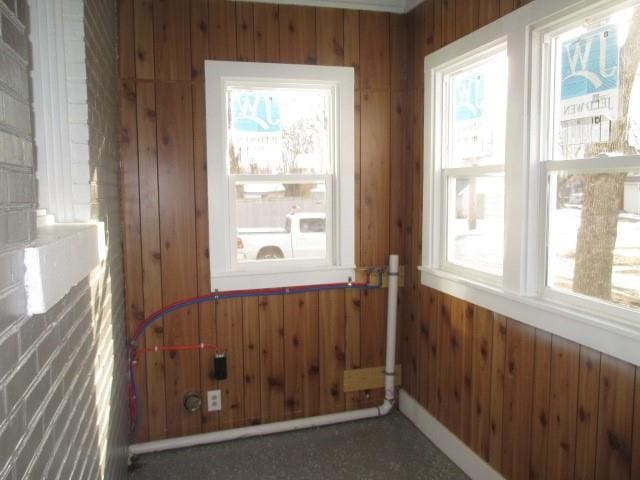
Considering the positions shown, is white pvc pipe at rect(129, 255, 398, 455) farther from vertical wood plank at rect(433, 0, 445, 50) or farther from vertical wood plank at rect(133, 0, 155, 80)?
vertical wood plank at rect(133, 0, 155, 80)

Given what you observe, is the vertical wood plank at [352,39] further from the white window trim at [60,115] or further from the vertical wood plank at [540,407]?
the vertical wood plank at [540,407]

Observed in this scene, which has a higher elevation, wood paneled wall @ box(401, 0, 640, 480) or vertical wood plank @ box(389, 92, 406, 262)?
vertical wood plank @ box(389, 92, 406, 262)

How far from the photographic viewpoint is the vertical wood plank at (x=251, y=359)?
3.05 m

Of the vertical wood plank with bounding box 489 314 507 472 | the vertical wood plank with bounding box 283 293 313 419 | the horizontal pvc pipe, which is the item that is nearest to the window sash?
the vertical wood plank with bounding box 489 314 507 472

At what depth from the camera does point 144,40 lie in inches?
109

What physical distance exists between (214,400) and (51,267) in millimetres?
2259

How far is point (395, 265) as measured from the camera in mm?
3164

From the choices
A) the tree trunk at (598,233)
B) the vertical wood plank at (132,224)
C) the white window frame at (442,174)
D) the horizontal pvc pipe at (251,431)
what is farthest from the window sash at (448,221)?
the vertical wood plank at (132,224)

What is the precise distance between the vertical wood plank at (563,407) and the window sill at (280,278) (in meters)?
1.40

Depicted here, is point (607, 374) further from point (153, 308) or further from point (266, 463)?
point (153, 308)

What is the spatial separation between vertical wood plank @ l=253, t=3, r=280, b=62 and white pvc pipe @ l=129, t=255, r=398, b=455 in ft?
4.61

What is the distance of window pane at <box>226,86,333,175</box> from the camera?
2988mm

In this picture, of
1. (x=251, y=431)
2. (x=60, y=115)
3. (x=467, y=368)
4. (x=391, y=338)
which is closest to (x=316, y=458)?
(x=251, y=431)

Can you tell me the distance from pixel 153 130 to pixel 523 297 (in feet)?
6.81
